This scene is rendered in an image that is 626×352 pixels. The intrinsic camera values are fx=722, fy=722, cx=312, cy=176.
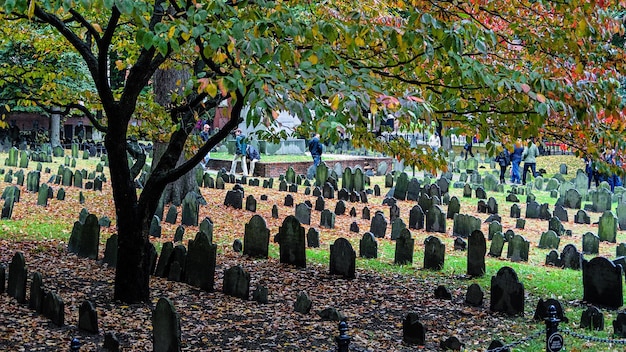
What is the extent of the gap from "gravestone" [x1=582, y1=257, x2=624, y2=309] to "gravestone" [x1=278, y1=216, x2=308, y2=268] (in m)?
3.84

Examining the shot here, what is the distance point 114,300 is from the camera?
8.02 m

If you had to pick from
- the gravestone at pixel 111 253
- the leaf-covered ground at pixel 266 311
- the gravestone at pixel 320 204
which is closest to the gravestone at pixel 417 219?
Result: the gravestone at pixel 320 204

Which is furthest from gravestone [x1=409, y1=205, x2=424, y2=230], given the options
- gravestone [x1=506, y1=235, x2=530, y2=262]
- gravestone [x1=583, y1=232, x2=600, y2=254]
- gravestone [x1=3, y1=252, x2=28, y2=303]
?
gravestone [x1=3, y1=252, x2=28, y2=303]

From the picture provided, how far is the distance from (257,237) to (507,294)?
4.23 metres

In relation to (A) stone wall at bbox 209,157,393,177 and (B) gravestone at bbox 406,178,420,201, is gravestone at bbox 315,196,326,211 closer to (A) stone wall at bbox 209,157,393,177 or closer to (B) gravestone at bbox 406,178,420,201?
(B) gravestone at bbox 406,178,420,201

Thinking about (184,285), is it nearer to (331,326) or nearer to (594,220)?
(331,326)

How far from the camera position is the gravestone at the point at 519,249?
1192cm

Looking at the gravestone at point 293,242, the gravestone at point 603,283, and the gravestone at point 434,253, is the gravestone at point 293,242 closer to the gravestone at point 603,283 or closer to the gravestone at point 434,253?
the gravestone at point 434,253

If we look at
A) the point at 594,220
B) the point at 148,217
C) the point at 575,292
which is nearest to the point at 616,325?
the point at 575,292

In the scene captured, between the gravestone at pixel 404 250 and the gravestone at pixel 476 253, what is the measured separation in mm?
Answer: 1094

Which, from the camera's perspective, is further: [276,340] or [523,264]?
[523,264]

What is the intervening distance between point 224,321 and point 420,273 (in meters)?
3.84

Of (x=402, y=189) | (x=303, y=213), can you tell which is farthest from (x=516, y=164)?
(x=303, y=213)

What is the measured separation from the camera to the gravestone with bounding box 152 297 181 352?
592cm
